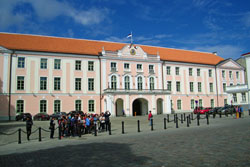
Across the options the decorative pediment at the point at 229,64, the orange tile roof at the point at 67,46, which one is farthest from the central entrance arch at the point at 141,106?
the decorative pediment at the point at 229,64

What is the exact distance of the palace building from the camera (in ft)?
112

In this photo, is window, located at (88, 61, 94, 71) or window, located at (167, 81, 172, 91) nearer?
window, located at (88, 61, 94, 71)

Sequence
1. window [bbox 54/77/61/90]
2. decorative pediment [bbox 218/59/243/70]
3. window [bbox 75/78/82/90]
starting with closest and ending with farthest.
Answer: window [bbox 54/77/61/90], window [bbox 75/78/82/90], decorative pediment [bbox 218/59/243/70]

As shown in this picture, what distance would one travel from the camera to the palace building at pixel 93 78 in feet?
112

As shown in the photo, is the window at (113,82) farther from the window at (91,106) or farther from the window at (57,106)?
the window at (57,106)

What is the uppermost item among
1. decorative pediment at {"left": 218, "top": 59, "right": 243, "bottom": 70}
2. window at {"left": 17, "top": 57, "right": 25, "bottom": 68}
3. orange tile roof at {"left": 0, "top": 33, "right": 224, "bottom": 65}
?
orange tile roof at {"left": 0, "top": 33, "right": 224, "bottom": 65}

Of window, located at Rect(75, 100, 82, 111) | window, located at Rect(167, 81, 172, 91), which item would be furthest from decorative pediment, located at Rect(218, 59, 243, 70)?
window, located at Rect(75, 100, 82, 111)

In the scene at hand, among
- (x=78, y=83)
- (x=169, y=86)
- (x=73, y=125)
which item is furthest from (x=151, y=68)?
(x=73, y=125)

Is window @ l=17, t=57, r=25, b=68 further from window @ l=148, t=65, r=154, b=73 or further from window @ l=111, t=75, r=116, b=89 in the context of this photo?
window @ l=148, t=65, r=154, b=73

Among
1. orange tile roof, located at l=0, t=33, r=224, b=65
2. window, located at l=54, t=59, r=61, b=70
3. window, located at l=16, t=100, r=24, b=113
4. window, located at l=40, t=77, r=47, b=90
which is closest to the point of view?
window, located at l=16, t=100, r=24, b=113

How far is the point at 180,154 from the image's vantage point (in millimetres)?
7781

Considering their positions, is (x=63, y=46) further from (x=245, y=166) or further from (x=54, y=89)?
(x=245, y=166)

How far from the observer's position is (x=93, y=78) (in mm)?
38750

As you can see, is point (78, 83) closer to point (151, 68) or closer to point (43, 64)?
point (43, 64)
